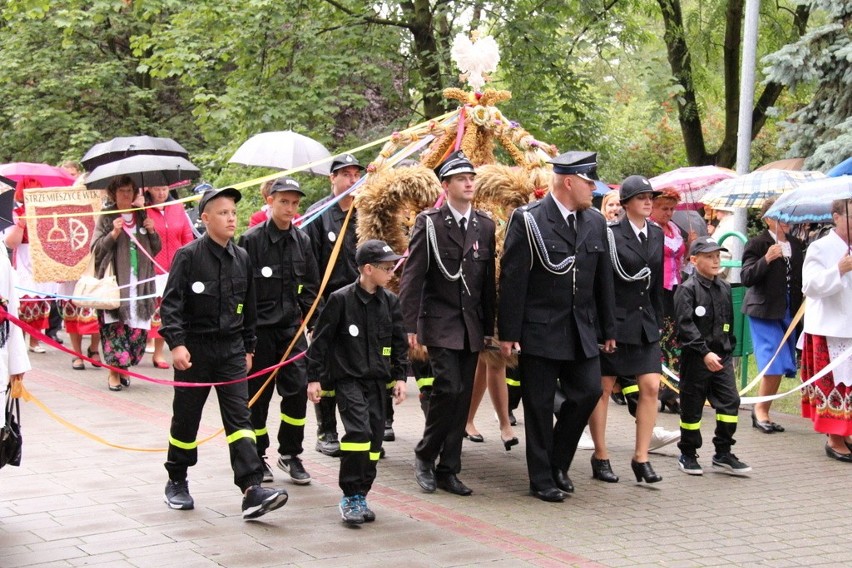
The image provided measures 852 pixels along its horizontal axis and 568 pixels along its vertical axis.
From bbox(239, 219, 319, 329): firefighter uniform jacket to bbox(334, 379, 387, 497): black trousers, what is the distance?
0.92 metres

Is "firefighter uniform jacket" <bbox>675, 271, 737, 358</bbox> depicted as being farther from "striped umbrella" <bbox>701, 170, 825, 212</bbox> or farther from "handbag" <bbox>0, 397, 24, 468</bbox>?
"handbag" <bbox>0, 397, 24, 468</bbox>

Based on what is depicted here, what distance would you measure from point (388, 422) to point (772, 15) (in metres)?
13.4

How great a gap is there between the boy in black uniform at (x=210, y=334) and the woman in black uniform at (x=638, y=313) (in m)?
2.61

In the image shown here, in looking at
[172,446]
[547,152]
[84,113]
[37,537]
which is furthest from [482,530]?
[84,113]

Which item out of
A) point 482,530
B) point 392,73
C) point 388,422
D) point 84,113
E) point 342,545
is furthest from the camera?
point 84,113

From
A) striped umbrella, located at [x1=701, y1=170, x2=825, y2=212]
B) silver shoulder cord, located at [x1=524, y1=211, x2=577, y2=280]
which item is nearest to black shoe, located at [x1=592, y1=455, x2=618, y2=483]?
silver shoulder cord, located at [x1=524, y1=211, x2=577, y2=280]

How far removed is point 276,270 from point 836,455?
463 centimetres

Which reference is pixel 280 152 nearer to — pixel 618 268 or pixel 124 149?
pixel 124 149

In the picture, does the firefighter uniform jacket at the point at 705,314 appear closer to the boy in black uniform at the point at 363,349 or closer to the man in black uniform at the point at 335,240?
the boy in black uniform at the point at 363,349

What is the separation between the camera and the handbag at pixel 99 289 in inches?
A: 476

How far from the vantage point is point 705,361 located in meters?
8.70

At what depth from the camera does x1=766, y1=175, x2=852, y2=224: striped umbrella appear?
8.91 meters

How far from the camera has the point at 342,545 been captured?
658cm

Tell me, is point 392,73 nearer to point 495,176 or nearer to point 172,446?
point 495,176
